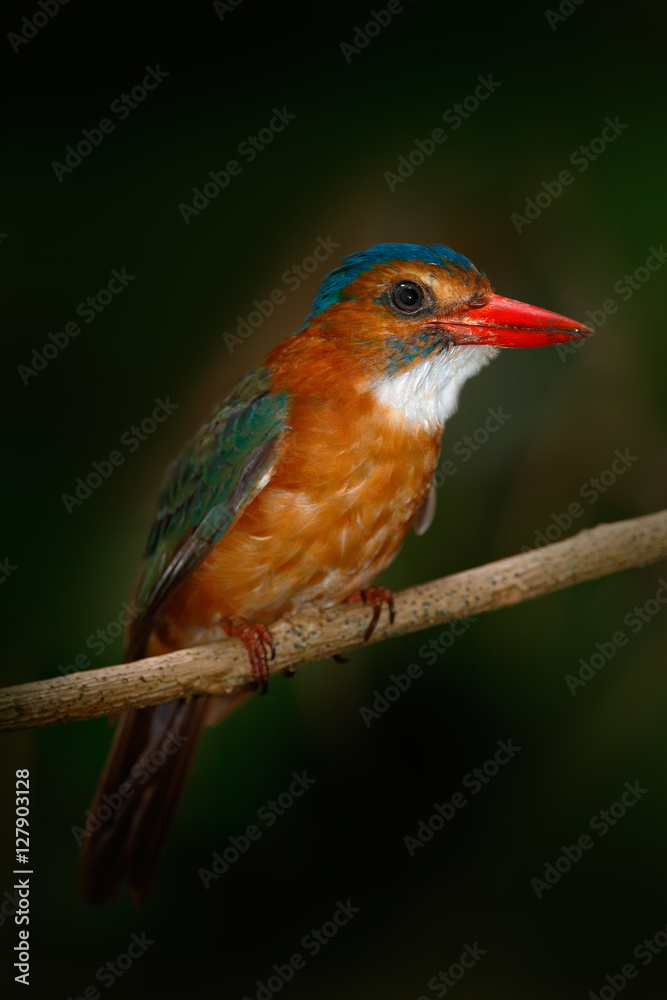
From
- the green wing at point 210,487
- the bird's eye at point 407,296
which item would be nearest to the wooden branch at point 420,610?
the green wing at point 210,487

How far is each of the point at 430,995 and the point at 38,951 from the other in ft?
2.64

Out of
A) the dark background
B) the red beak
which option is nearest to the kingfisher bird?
the red beak

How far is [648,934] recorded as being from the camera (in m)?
1.84

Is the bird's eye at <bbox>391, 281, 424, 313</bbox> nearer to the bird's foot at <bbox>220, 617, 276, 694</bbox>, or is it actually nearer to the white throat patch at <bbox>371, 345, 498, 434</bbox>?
the white throat patch at <bbox>371, 345, 498, 434</bbox>

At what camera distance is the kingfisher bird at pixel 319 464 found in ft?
5.53

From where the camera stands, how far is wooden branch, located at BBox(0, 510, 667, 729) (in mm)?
1576

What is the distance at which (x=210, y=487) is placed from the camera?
1849 millimetres

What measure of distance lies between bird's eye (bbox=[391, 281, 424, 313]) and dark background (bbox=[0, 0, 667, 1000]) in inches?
14.5

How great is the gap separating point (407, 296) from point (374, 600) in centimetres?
67

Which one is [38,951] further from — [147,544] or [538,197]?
[538,197]

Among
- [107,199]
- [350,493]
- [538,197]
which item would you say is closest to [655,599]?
[350,493]

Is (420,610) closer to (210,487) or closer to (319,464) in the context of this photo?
(319,464)

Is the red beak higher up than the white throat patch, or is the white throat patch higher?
the red beak

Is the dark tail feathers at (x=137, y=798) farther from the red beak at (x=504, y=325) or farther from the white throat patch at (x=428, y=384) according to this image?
the red beak at (x=504, y=325)
